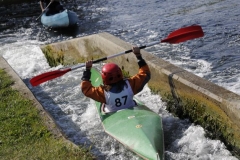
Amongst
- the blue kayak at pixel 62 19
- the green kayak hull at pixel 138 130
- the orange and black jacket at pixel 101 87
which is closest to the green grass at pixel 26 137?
the green kayak hull at pixel 138 130

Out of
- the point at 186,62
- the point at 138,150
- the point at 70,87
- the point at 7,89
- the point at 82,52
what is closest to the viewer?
the point at 138,150

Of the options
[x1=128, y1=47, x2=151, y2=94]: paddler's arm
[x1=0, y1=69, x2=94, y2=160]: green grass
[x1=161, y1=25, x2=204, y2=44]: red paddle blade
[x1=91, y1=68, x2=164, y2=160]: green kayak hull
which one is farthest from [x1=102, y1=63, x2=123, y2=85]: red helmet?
[x1=161, y1=25, x2=204, y2=44]: red paddle blade

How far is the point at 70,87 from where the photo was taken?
7820 mm

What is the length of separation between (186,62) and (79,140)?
13.3 feet

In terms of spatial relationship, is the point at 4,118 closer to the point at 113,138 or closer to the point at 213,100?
the point at 113,138

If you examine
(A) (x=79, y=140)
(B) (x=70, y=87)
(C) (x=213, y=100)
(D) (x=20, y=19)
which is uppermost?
(C) (x=213, y=100)

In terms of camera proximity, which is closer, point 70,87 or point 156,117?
point 156,117

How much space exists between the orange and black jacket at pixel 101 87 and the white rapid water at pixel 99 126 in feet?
2.22

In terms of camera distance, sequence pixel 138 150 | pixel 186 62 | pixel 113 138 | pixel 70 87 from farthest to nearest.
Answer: pixel 186 62, pixel 70 87, pixel 113 138, pixel 138 150

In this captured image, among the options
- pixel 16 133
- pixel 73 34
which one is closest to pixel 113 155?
pixel 16 133

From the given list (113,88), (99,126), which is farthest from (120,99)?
(99,126)

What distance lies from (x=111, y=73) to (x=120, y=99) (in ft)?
1.52

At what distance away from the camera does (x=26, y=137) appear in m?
4.83

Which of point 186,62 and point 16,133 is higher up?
point 16,133
